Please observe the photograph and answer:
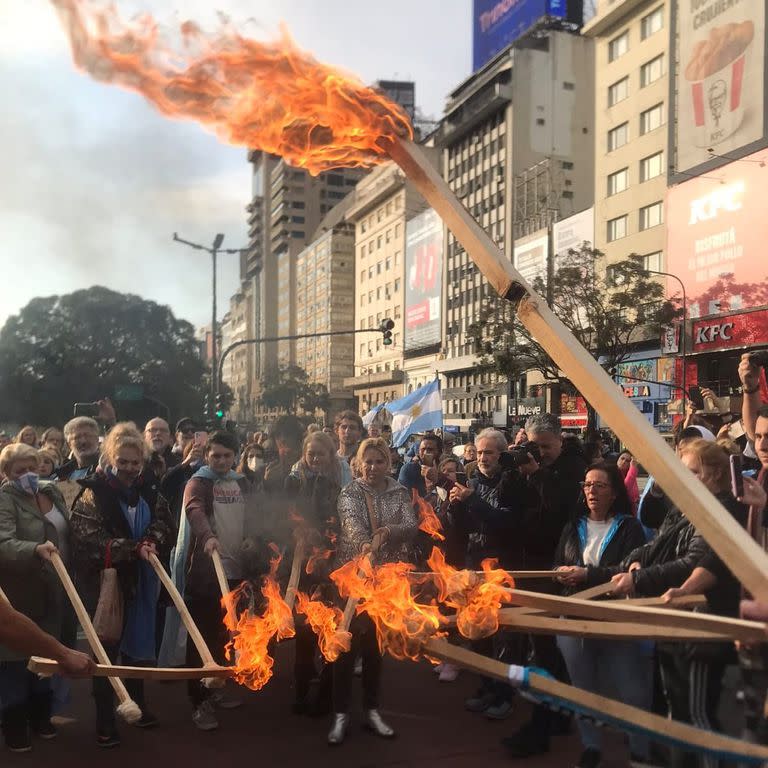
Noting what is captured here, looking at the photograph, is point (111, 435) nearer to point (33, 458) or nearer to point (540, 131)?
point (33, 458)

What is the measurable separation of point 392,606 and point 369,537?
1364 mm

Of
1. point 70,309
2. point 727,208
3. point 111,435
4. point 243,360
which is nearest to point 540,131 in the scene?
point 727,208

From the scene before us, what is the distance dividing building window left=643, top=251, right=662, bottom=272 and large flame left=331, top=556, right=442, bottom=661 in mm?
40707

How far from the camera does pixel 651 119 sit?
146 ft

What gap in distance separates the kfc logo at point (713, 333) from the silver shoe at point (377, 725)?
1374 inches

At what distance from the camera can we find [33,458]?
5.23 m

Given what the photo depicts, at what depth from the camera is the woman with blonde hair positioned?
4.98 meters

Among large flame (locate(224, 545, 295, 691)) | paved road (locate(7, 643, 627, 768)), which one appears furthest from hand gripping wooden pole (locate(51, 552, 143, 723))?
paved road (locate(7, 643, 627, 768))

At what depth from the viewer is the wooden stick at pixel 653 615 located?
95.0 inches

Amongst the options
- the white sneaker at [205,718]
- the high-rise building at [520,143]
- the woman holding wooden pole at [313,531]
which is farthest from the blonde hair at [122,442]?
the high-rise building at [520,143]

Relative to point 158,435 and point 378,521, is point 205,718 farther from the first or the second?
point 158,435

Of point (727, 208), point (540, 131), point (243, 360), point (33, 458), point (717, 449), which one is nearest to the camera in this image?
point (717, 449)

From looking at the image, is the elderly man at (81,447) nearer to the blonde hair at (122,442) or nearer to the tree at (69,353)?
the blonde hair at (122,442)

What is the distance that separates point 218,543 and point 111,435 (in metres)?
1.10
